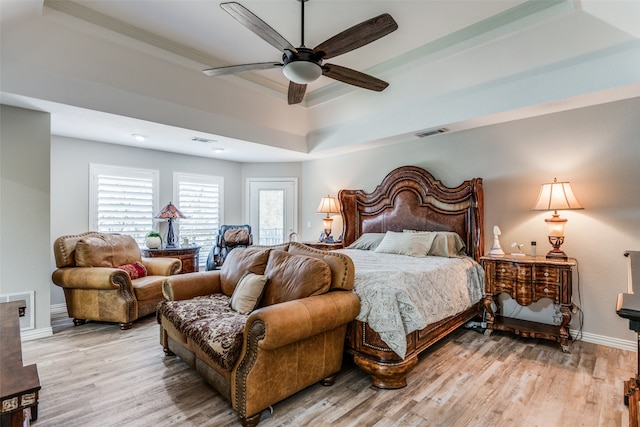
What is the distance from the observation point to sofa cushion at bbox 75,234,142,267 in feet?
12.7

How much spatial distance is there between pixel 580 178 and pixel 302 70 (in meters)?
3.18

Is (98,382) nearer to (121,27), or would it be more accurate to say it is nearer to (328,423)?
(328,423)

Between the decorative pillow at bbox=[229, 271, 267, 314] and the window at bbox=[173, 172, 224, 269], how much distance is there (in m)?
3.48

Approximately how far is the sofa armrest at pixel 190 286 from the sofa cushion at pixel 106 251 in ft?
5.11

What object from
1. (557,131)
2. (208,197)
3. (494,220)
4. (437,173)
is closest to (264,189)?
(208,197)

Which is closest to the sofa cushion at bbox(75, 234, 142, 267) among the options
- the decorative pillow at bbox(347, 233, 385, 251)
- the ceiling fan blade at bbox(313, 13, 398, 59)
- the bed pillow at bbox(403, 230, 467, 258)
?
the decorative pillow at bbox(347, 233, 385, 251)

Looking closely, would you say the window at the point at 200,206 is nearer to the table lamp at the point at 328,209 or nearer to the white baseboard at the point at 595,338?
the table lamp at the point at 328,209

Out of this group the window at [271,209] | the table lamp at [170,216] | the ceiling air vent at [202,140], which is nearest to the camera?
the ceiling air vent at [202,140]

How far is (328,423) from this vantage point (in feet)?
6.61

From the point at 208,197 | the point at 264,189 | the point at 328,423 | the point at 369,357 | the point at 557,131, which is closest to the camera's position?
the point at 328,423

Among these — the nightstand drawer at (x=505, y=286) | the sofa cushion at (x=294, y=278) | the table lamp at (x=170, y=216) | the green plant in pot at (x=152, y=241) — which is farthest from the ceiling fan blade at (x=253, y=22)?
the green plant in pot at (x=152, y=241)

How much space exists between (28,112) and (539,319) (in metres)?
6.13

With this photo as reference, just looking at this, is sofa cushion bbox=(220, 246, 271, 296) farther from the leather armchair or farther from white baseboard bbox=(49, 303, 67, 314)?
white baseboard bbox=(49, 303, 67, 314)

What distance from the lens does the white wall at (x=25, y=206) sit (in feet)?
10.6
